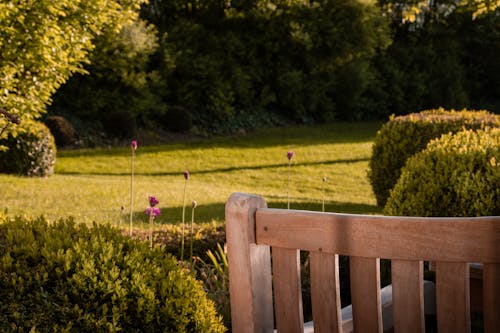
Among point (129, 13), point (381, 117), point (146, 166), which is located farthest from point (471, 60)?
point (129, 13)

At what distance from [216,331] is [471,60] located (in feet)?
104

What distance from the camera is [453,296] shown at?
192 cm

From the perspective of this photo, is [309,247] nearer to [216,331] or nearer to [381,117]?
[216,331]

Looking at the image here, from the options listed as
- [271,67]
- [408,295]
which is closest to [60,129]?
[271,67]

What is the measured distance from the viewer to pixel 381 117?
91.6 feet

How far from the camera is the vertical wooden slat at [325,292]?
1.99m

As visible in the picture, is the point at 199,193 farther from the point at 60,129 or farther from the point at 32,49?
the point at 60,129

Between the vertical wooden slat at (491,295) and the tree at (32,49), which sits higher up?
the tree at (32,49)

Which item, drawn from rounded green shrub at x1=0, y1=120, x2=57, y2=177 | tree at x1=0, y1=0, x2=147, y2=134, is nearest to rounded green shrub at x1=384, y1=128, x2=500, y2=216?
tree at x1=0, y1=0, x2=147, y2=134

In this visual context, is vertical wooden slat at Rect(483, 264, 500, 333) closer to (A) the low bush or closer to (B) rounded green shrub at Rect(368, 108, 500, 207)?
(A) the low bush

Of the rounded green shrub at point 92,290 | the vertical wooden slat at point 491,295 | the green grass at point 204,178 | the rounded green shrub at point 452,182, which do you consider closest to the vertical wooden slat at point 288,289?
the rounded green shrub at point 92,290

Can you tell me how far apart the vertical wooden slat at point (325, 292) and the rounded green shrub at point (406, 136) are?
650cm

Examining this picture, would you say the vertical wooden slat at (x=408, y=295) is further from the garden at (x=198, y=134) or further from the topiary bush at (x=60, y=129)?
the topiary bush at (x=60, y=129)

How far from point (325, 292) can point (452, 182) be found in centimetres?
263
